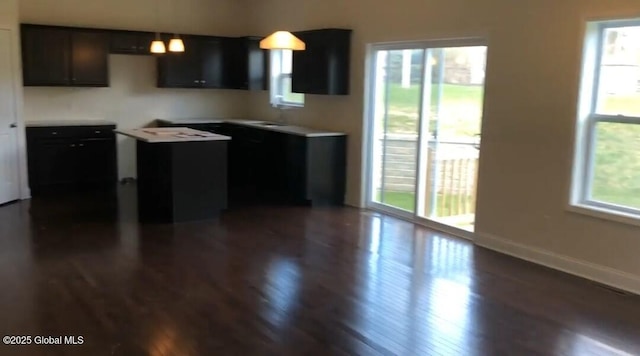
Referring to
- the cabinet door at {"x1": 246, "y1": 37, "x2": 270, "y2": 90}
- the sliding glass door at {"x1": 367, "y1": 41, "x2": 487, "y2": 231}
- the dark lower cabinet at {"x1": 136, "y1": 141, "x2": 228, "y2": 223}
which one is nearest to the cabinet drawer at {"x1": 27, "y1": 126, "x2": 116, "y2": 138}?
the dark lower cabinet at {"x1": 136, "y1": 141, "x2": 228, "y2": 223}

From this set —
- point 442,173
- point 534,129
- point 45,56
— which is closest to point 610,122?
point 534,129

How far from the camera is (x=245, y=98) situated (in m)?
9.95

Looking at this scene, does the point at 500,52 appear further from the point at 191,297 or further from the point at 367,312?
the point at 191,297

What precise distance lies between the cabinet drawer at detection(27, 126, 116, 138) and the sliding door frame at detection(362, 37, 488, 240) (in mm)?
3430

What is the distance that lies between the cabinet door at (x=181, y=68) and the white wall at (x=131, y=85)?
0.26m

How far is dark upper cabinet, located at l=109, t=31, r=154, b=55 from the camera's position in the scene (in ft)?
27.9

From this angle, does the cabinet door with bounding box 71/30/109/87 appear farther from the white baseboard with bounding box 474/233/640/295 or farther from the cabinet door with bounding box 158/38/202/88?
the white baseboard with bounding box 474/233/640/295

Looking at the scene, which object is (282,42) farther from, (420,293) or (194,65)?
(194,65)

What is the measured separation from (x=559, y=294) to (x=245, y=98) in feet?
21.6

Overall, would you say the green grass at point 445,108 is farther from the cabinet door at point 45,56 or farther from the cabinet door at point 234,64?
the cabinet door at point 45,56

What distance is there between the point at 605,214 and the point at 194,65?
6.30m

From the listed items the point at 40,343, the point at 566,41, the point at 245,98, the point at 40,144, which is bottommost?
the point at 40,343

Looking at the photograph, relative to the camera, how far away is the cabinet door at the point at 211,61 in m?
9.14

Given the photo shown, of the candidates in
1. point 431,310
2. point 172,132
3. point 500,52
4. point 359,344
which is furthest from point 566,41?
point 172,132
